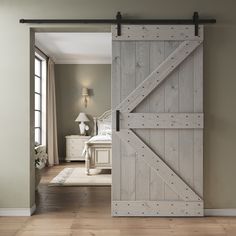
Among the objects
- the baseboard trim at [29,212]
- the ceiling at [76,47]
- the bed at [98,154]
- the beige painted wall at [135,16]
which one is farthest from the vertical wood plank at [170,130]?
the ceiling at [76,47]

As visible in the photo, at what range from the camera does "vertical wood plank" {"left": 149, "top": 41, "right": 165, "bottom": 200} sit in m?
3.95

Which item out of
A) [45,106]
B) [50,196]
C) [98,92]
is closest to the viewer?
[50,196]

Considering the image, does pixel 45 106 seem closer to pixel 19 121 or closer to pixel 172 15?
pixel 19 121

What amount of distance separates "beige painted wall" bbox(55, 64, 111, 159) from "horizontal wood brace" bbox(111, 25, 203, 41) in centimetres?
545

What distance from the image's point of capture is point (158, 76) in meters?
3.92

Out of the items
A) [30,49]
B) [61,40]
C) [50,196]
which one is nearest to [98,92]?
[61,40]

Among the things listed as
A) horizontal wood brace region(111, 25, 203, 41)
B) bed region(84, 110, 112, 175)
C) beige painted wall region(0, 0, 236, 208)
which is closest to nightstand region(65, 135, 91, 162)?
bed region(84, 110, 112, 175)

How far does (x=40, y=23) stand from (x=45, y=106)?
4783mm

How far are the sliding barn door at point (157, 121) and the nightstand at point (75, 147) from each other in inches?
202

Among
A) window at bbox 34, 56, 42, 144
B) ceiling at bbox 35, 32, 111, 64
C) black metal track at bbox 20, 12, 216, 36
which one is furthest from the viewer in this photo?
window at bbox 34, 56, 42, 144

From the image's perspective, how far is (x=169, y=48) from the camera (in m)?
3.95

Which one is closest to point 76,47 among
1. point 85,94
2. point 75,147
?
point 85,94

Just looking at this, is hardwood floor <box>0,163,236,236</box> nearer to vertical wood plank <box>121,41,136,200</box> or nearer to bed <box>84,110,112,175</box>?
vertical wood plank <box>121,41,136,200</box>

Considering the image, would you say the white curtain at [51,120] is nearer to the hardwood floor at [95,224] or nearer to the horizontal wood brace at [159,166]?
the hardwood floor at [95,224]
